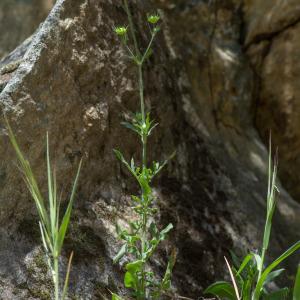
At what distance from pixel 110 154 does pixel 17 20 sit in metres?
2.28

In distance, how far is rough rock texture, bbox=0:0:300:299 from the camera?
2426 millimetres

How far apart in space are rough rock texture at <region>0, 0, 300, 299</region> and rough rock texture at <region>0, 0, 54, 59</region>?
1.08 metres

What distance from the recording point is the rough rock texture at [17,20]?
4660mm

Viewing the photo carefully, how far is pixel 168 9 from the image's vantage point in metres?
4.14

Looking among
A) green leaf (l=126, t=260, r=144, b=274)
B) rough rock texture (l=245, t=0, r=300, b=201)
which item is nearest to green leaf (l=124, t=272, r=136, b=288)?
green leaf (l=126, t=260, r=144, b=274)

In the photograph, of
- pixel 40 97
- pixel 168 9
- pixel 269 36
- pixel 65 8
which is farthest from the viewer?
Result: pixel 269 36

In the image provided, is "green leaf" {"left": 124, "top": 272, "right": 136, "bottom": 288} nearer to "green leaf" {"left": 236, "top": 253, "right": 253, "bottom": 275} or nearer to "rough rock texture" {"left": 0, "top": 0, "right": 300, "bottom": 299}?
"rough rock texture" {"left": 0, "top": 0, "right": 300, "bottom": 299}

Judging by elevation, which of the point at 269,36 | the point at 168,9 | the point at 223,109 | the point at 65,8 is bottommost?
the point at 223,109

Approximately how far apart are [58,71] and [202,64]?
170cm

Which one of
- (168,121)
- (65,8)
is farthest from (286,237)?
(65,8)

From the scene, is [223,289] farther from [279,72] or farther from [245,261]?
[279,72]

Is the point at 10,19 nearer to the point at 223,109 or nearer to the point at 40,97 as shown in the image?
the point at 223,109

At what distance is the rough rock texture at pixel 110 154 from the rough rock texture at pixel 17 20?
1.08 meters

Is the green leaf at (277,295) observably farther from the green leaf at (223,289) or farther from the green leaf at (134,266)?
the green leaf at (134,266)
